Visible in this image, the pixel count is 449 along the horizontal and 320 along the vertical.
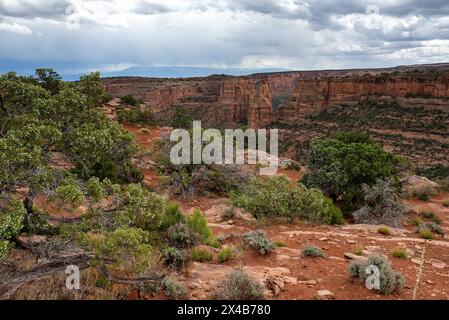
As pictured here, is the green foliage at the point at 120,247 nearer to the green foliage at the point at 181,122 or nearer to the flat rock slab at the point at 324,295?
the flat rock slab at the point at 324,295

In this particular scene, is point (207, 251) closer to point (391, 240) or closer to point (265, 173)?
point (391, 240)

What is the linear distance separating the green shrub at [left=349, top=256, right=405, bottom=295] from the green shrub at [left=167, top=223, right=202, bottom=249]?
2.93 meters

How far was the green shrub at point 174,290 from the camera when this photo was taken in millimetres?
5375

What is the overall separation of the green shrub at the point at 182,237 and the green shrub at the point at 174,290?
1.94 m

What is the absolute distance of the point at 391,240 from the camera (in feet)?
31.8

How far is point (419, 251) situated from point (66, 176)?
25.3 feet

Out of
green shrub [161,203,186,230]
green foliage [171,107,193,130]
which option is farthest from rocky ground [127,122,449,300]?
green foliage [171,107,193,130]

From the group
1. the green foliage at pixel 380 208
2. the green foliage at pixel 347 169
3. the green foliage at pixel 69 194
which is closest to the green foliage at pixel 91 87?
the green foliage at pixel 69 194

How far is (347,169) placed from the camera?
15.3 meters

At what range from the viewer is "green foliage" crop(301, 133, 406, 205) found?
49.7 ft

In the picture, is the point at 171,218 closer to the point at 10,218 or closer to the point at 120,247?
the point at 120,247

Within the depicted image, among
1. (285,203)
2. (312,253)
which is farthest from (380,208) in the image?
(312,253)

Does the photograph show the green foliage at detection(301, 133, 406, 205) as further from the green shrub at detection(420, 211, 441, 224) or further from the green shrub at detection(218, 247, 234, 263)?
the green shrub at detection(218, 247, 234, 263)
